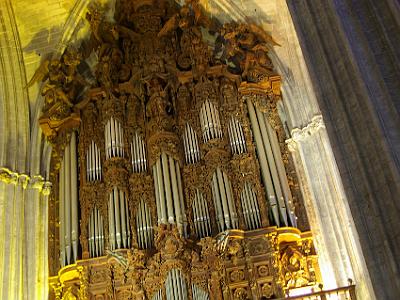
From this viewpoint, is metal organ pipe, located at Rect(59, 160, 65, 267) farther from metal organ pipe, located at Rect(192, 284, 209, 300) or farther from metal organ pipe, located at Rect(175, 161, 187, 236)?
metal organ pipe, located at Rect(192, 284, 209, 300)

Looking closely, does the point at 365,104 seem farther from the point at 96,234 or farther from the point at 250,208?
the point at 96,234

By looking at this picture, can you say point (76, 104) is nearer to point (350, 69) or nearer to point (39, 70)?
point (39, 70)

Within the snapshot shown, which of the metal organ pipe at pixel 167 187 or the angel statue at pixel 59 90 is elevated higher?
the angel statue at pixel 59 90

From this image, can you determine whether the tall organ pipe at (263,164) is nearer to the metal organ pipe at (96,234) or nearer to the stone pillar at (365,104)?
the metal organ pipe at (96,234)

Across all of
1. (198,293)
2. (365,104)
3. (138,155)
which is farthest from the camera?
(138,155)

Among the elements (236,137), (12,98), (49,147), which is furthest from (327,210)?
(12,98)

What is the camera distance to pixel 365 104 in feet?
27.1

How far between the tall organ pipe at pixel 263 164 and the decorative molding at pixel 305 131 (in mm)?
711

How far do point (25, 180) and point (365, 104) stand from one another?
8683 mm

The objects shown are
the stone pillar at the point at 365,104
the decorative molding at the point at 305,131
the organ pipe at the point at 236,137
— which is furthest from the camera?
the organ pipe at the point at 236,137

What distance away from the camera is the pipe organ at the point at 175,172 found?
1272cm

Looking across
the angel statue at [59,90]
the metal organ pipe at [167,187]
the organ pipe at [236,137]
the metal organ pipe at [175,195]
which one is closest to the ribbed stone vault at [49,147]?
the angel statue at [59,90]

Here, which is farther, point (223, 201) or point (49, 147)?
point (49, 147)

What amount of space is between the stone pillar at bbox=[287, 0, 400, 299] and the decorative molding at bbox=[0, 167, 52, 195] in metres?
7.48
